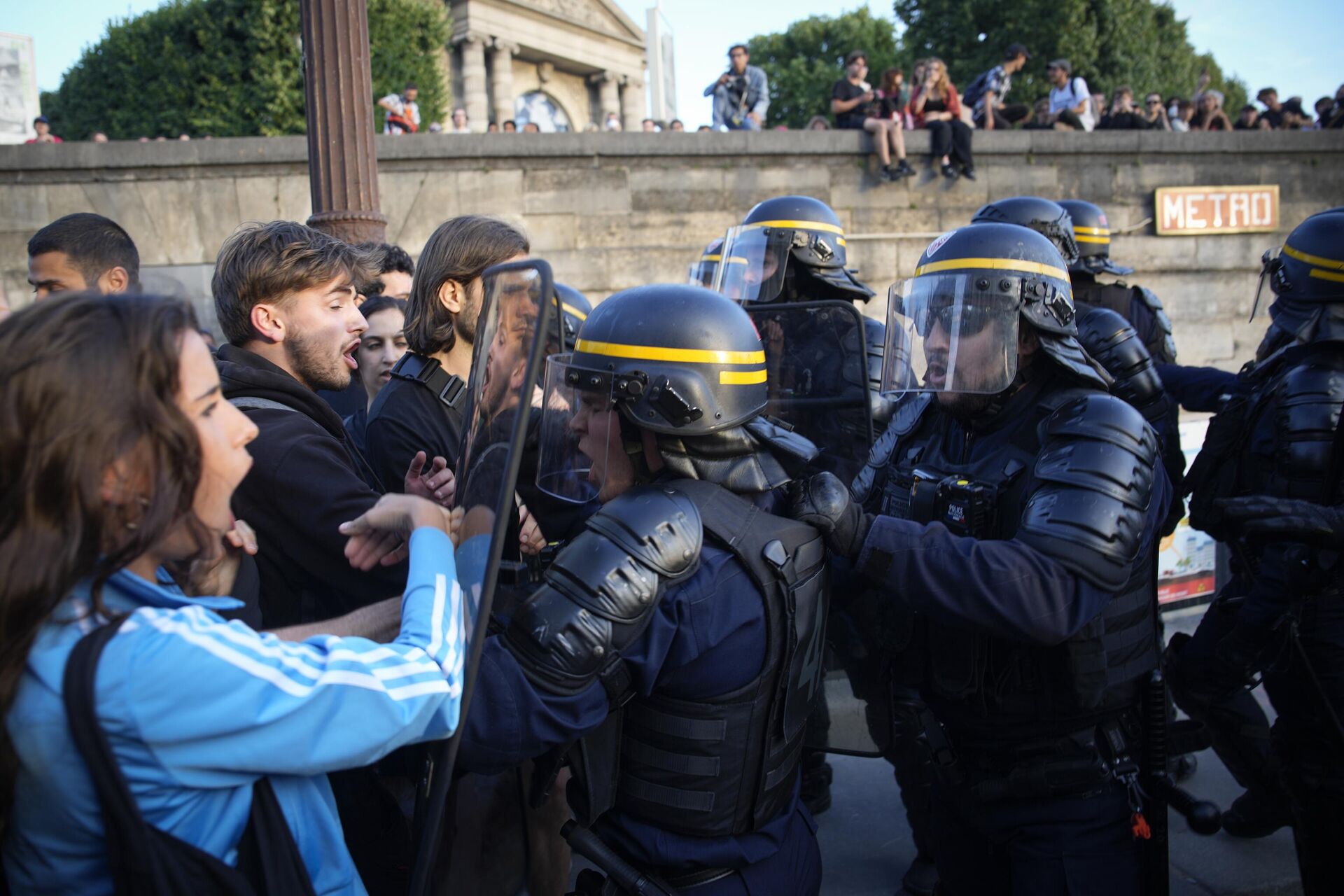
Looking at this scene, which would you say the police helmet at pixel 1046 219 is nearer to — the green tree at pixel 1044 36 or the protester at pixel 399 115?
the protester at pixel 399 115

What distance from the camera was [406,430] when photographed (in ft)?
8.38

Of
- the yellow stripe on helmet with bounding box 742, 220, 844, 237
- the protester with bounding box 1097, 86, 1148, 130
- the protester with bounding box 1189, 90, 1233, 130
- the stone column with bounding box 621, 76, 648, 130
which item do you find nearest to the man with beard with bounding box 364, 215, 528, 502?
the yellow stripe on helmet with bounding box 742, 220, 844, 237

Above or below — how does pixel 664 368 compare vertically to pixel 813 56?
below

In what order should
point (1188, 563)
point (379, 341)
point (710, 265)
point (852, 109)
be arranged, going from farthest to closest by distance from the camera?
point (852, 109) < point (1188, 563) < point (710, 265) < point (379, 341)

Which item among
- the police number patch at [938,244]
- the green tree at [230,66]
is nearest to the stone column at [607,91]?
the green tree at [230,66]

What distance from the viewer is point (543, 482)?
2113mm

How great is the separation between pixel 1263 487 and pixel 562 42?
25554 mm

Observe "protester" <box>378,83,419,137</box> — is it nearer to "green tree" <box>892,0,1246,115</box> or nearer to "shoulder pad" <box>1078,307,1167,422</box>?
"shoulder pad" <box>1078,307,1167,422</box>

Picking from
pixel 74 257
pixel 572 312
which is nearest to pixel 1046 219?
pixel 572 312

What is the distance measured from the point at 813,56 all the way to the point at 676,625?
1690 inches

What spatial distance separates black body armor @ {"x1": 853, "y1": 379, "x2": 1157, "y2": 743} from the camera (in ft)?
6.35

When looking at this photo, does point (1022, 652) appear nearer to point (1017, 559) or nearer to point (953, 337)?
point (1017, 559)

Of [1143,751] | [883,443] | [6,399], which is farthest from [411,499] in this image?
[1143,751]

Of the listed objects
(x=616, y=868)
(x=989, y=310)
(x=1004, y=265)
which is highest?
(x=1004, y=265)
